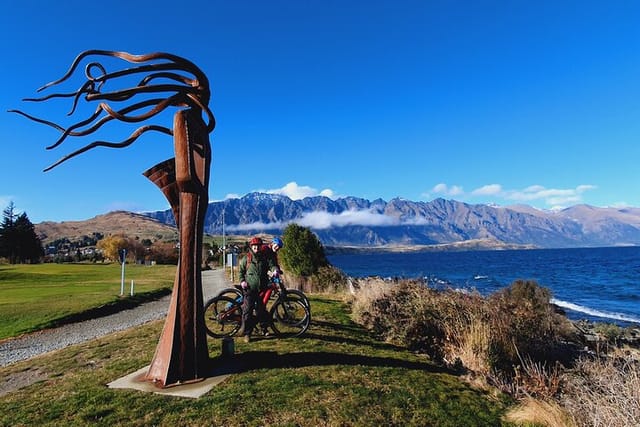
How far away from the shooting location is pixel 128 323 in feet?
46.4

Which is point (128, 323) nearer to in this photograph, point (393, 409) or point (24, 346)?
point (24, 346)

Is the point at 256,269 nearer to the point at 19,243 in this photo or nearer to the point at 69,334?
the point at 69,334

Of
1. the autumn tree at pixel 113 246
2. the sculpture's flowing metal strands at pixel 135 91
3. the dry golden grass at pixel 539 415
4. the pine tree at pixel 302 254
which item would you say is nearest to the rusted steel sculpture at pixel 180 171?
the sculpture's flowing metal strands at pixel 135 91

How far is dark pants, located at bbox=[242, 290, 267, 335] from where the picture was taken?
890cm

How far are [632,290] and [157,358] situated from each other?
53933 millimetres

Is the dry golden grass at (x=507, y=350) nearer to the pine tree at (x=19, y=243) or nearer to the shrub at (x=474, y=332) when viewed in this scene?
the shrub at (x=474, y=332)

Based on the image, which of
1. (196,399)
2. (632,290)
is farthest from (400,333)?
(632,290)

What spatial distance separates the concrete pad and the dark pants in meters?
1.84

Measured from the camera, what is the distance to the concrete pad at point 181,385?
606 centimetres

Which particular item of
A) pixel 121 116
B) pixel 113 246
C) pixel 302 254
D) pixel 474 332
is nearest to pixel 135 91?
pixel 121 116

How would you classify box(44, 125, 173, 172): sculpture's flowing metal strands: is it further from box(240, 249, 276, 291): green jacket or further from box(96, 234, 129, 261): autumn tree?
box(96, 234, 129, 261): autumn tree

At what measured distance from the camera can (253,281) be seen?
8.84m

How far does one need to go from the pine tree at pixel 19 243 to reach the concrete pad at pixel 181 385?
223 feet

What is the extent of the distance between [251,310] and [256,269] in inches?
37.4
